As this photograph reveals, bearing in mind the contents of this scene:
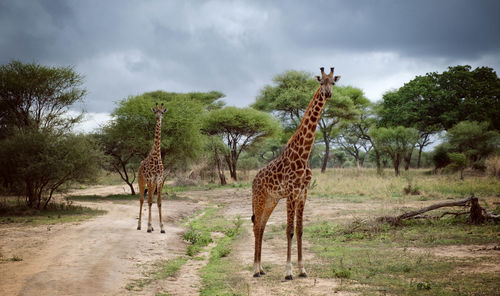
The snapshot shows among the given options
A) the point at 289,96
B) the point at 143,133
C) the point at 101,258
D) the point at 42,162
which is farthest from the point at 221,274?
the point at 289,96

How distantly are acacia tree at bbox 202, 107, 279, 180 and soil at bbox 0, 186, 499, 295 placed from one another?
1848cm

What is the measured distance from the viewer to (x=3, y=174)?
16516mm

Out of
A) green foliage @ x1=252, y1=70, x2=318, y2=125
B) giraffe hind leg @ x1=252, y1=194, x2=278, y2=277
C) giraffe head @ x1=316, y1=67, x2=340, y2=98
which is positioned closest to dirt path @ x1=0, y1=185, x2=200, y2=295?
giraffe hind leg @ x1=252, y1=194, x2=278, y2=277

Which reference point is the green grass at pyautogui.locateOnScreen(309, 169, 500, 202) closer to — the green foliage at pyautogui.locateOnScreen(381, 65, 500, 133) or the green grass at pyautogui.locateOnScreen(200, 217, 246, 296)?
the green grass at pyautogui.locateOnScreen(200, 217, 246, 296)

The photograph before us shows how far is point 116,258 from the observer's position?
8.58 m

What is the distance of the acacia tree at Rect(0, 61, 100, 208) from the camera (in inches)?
645

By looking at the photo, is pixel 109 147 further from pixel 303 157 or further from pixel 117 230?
pixel 303 157

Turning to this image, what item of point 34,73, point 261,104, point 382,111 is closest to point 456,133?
point 382,111

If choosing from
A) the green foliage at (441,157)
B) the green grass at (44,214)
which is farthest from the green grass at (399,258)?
the green foliage at (441,157)

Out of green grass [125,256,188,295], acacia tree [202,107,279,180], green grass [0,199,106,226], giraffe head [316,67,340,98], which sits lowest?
green grass [125,256,188,295]

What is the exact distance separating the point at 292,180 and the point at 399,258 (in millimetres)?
2916

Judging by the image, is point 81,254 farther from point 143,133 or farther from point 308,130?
point 143,133

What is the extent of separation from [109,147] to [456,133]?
91.1ft

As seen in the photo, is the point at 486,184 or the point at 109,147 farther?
the point at 109,147
